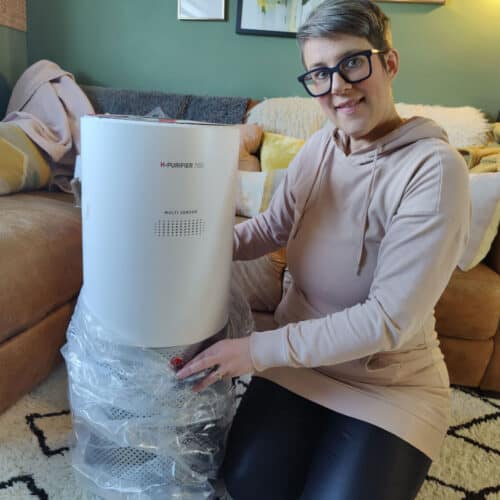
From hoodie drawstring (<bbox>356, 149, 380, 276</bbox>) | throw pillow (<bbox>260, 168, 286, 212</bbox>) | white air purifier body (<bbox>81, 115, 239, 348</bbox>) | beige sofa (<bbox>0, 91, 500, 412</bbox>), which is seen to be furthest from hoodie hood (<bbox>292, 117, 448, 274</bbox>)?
throw pillow (<bbox>260, 168, 286, 212</bbox>)

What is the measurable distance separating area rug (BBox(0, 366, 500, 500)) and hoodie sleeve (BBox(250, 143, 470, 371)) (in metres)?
0.53

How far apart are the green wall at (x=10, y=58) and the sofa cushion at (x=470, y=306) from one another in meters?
2.07

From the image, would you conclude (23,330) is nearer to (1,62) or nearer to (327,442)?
(327,442)

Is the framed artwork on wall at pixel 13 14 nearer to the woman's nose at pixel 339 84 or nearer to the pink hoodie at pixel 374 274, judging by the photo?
the pink hoodie at pixel 374 274

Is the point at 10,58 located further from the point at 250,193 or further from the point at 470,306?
the point at 470,306

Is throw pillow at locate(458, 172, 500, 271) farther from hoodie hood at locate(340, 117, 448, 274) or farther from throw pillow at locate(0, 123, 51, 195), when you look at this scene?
throw pillow at locate(0, 123, 51, 195)

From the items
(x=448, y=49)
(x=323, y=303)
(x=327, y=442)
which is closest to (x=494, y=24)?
(x=448, y=49)

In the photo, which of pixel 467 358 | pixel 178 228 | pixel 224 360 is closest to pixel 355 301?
pixel 224 360

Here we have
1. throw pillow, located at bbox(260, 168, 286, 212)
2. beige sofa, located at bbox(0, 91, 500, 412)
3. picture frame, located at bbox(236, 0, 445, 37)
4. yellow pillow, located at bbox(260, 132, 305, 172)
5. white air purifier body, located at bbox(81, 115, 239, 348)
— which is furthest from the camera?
picture frame, located at bbox(236, 0, 445, 37)

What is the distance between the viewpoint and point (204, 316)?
0.81 meters

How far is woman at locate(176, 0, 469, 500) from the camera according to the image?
74 cm

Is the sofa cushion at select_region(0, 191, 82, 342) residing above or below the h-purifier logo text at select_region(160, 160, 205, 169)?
below

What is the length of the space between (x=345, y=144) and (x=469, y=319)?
756 mm

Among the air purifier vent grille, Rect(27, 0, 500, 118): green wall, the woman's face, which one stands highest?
Rect(27, 0, 500, 118): green wall
